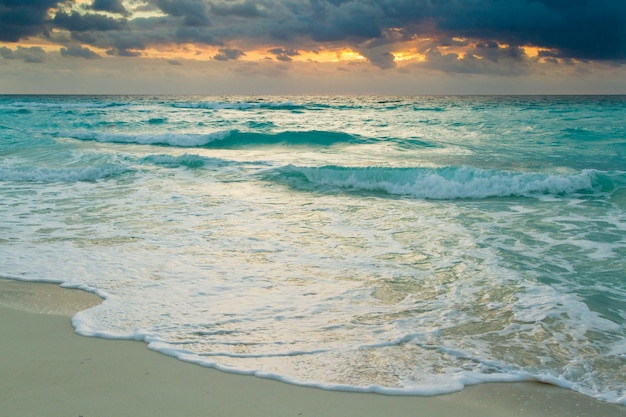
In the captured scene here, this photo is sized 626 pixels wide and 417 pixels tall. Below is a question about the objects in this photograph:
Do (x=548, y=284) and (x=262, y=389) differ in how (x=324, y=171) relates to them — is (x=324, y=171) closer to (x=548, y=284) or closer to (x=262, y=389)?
(x=548, y=284)

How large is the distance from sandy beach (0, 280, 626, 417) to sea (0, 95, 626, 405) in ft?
0.49

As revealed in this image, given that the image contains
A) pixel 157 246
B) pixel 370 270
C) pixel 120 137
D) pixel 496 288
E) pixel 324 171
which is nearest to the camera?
pixel 496 288

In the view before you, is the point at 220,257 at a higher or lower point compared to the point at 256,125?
lower

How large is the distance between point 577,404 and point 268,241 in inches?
186

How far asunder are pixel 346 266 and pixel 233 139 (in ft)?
63.5

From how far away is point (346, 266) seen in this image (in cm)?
629

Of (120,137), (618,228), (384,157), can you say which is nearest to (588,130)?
(384,157)

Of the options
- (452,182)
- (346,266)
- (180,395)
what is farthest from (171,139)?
(180,395)

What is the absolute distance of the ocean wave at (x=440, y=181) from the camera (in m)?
11.9

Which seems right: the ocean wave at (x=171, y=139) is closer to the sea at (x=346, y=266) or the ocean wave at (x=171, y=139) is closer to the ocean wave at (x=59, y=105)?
the sea at (x=346, y=266)

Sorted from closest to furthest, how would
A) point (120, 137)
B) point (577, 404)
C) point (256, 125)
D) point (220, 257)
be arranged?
point (577, 404)
point (220, 257)
point (120, 137)
point (256, 125)

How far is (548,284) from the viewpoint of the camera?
568 cm

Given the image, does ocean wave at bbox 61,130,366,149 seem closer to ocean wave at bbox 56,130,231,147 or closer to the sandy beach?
ocean wave at bbox 56,130,231,147

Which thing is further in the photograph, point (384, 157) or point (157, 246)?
point (384, 157)
